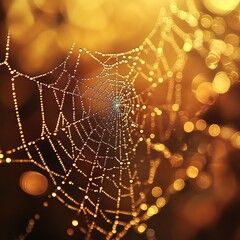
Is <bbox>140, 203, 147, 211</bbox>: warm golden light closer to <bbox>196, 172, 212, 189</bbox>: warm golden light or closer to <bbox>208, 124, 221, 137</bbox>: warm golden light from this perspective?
<bbox>196, 172, 212, 189</bbox>: warm golden light

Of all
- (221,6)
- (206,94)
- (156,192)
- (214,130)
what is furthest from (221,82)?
(156,192)

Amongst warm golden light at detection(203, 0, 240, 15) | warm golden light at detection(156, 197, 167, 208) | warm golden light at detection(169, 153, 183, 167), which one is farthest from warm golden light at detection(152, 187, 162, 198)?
warm golden light at detection(203, 0, 240, 15)

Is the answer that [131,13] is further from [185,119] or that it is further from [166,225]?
[166,225]

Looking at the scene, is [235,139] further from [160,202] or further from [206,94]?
[160,202]

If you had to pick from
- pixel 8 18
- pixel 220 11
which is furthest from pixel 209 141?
pixel 8 18

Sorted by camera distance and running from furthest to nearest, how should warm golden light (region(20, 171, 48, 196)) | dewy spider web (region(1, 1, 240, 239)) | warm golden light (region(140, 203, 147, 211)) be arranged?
1. warm golden light (region(140, 203, 147, 211))
2. warm golden light (region(20, 171, 48, 196))
3. dewy spider web (region(1, 1, 240, 239))

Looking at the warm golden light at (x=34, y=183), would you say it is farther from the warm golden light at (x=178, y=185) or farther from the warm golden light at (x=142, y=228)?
the warm golden light at (x=178, y=185)
